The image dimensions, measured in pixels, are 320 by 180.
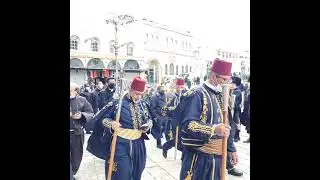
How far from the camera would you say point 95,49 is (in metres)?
3.18

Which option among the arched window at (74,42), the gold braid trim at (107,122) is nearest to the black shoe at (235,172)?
the gold braid trim at (107,122)

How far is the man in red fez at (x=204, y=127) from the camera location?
262 cm

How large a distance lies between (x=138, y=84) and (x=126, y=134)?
44cm

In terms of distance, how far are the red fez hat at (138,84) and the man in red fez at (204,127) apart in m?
0.40

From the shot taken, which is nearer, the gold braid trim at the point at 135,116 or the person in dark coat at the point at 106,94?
Answer: the gold braid trim at the point at 135,116

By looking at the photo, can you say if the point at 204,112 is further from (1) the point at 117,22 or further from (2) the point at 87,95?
(2) the point at 87,95

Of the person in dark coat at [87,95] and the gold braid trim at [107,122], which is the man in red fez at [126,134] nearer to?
the gold braid trim at [107,122]

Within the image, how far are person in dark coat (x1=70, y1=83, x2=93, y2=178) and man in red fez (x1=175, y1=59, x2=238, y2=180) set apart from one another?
3.09ft

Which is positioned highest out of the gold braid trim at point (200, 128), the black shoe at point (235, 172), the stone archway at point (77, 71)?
the stone archway at point (77, 71)

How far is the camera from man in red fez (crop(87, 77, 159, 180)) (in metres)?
2.92
